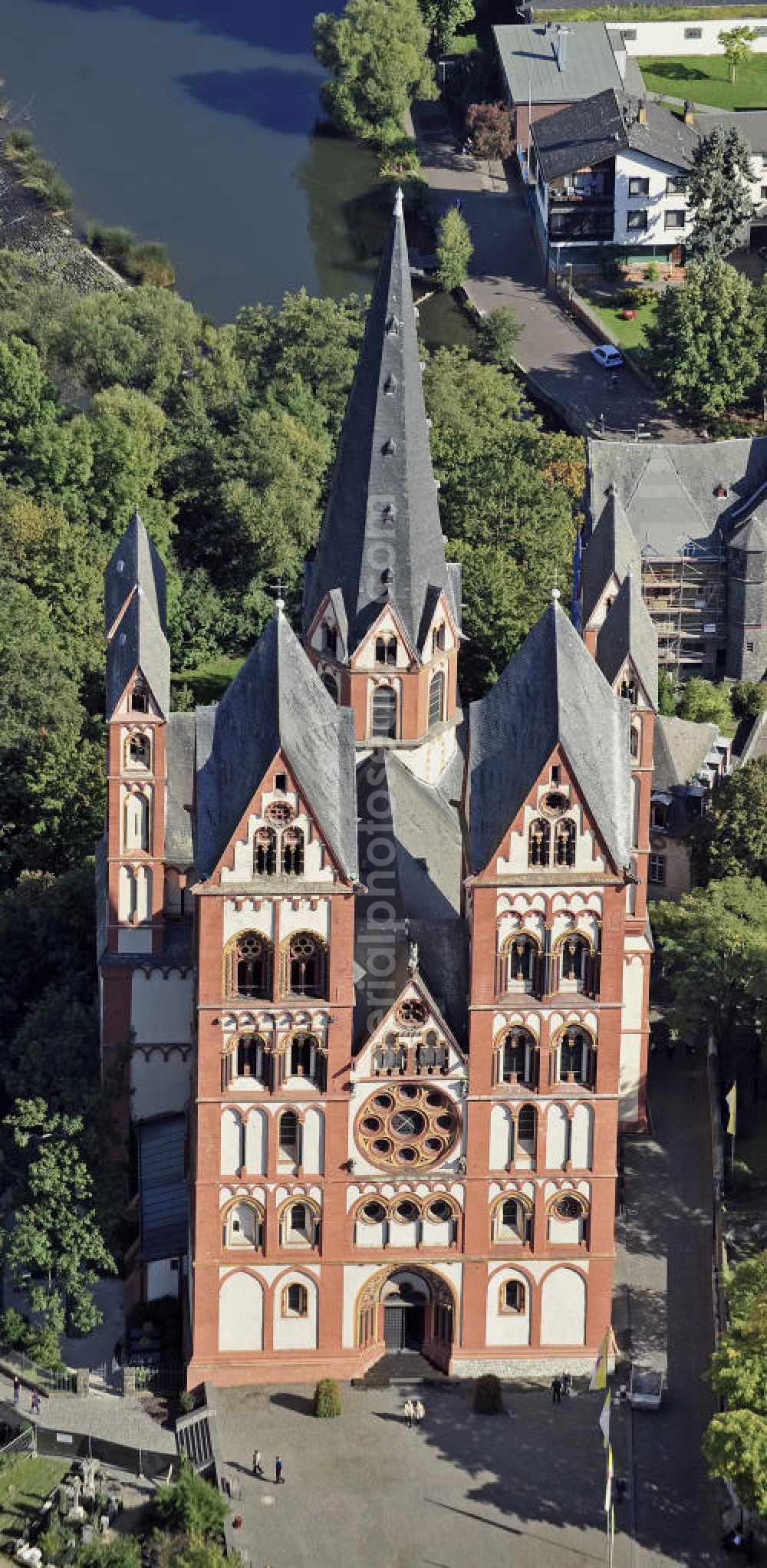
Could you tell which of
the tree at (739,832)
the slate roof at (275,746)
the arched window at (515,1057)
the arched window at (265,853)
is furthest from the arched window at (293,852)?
the tree at (739,832)

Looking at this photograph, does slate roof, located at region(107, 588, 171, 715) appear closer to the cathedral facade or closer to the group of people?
the cathedral facade

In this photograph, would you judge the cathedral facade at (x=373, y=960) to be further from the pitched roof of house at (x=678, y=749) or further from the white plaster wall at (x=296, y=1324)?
the pitched roof of house at (x=678, y=749)

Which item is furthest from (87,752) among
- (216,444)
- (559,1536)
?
(559,1536)

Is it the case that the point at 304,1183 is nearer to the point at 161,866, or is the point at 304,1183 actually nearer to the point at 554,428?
the point at 161,866

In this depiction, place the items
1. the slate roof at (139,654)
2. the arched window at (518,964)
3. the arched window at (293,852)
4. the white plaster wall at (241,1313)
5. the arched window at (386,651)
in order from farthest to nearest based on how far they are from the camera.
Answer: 1. the arched window at (386,651)
2. the slate roof at (139,654)
3. the white plaster wall at (241,1313)
4. the arched window at (518,964)
5. the arched window at (293,852)

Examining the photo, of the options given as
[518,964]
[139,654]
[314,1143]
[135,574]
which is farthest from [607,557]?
[314,1143]

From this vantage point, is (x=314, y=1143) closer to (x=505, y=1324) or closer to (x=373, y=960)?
(x=373, y=960)
